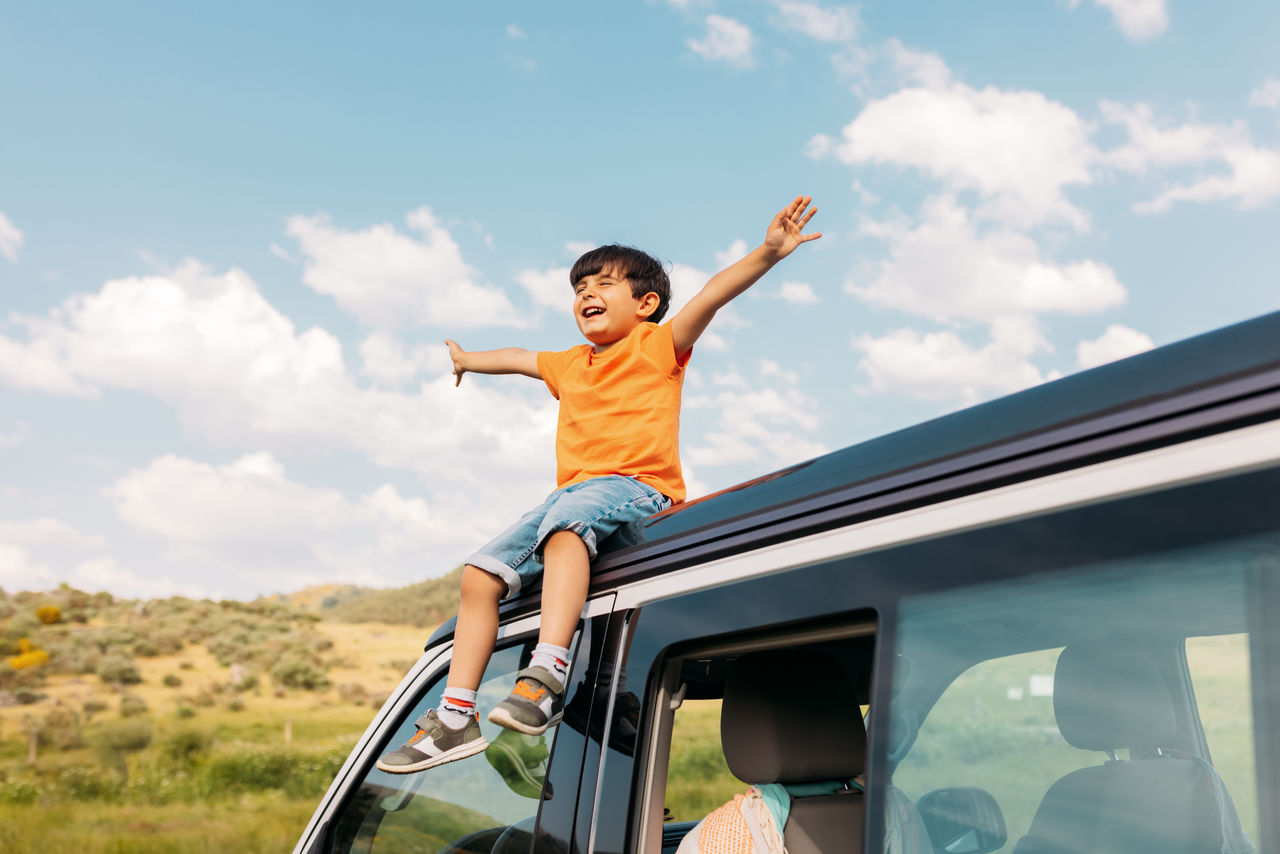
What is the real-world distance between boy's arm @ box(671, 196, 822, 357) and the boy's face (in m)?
0.38

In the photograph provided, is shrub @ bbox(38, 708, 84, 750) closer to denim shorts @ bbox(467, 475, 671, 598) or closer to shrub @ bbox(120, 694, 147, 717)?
shrub @ bbox(120, 694, 147, 717)

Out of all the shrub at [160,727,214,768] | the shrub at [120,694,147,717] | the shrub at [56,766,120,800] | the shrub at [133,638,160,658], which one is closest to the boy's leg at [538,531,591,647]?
the shrub at [56,766,120,800]

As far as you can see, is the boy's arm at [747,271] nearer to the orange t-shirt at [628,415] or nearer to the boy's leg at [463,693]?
the orange t-shirt at [628,415]

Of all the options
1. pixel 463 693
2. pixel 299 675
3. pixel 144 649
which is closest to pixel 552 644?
pixel 463 693

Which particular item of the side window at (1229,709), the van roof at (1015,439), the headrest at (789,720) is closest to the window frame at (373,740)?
the headrest at (789,720)

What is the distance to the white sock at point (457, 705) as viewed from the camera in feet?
6.86

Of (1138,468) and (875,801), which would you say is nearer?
(1138,468)

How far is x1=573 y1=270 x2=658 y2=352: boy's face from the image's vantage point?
309cm

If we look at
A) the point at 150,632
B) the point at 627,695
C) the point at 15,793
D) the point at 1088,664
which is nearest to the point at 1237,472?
the point at 1088,664

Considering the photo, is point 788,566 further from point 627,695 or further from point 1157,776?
Answer: point 1157,776

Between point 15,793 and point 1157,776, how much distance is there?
30.0 metres

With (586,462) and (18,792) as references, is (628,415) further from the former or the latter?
(18,792)

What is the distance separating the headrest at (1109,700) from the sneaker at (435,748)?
128cm

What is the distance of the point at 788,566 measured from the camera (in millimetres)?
1487
